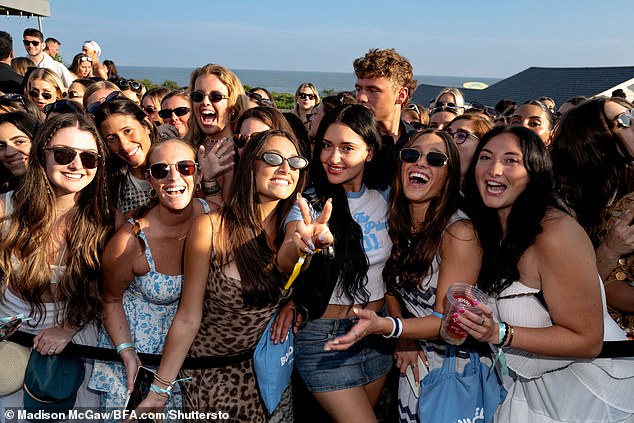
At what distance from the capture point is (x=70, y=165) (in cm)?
273

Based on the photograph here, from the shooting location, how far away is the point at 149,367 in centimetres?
279

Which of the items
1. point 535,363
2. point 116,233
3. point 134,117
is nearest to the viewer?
point 535,363

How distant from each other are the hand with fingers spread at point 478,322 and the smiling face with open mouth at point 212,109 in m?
2.86

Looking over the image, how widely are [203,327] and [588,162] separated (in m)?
2.76

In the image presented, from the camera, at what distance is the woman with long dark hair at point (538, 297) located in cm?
237

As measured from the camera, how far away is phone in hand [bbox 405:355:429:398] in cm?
291

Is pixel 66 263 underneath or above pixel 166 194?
underneath

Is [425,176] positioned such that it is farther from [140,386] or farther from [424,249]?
[140,386]

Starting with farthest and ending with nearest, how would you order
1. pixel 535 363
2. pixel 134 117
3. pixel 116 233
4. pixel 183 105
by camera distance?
1. pixel 183 105
2. pixel 134 117
3. pixel 116 233
4. pixel 535 363

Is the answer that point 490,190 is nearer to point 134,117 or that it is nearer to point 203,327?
point 203,327

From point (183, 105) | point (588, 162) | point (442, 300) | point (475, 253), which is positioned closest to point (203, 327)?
point (442, 300)

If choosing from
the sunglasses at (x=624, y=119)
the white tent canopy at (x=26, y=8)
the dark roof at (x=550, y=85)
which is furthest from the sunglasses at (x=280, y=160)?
the dark roof at (x=550, y=85)

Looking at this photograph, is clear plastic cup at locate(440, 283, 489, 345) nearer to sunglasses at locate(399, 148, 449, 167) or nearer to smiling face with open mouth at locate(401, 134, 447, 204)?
smiling face with open mouth at locate(401, 134, 447, 204)

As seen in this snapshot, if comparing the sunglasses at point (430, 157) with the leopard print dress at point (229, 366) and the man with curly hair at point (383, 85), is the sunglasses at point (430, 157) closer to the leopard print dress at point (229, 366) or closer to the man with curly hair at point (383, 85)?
the leopard print dress at point (229, 366)
